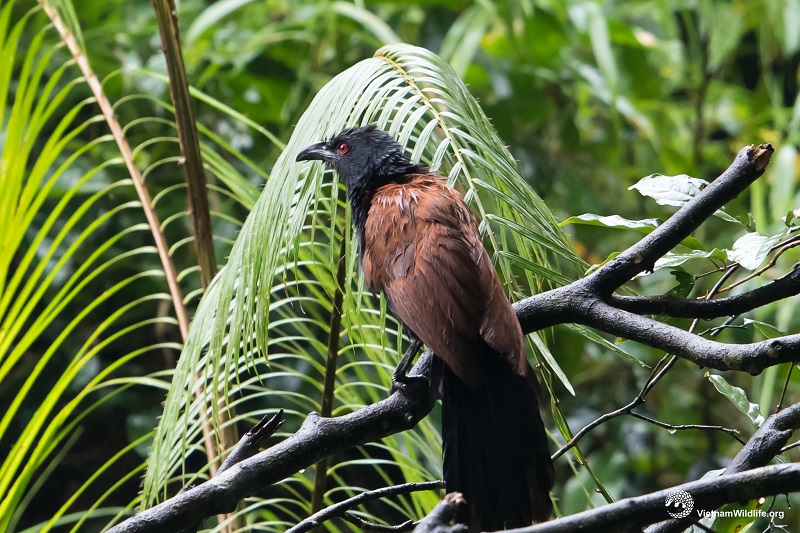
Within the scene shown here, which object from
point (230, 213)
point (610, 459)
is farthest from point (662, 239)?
point (610, 459)

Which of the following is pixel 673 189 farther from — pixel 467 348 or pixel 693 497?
pixel 693 497

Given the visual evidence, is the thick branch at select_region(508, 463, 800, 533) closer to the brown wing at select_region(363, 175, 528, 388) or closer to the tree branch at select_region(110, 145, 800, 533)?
the tree branch at select_region(110, 145, 800, 533)

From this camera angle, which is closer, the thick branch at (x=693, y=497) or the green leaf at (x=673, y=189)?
the thick branch at (x=693, y=497)

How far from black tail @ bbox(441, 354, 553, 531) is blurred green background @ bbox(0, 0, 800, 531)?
5.48 ft

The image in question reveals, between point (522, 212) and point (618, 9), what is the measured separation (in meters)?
3.46

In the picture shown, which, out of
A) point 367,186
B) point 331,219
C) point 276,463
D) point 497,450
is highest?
point 367,186

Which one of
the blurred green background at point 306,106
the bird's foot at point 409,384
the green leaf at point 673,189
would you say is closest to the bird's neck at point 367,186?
the bird's foot at point 409,384

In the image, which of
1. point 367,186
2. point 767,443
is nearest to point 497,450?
point 767,443

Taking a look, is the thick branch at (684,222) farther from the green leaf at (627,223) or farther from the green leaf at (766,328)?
the green leaf at (766,328)

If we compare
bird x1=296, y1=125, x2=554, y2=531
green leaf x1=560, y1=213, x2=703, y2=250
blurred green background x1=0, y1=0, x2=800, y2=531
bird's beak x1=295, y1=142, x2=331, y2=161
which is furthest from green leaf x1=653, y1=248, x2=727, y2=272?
blurred green background x1=0, y1=0, x2=800, y2=531

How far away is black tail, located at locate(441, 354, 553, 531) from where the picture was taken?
1242 millimetres

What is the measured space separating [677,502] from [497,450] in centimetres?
43

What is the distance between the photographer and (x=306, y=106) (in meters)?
3.52

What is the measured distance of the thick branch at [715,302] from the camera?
1158mm
